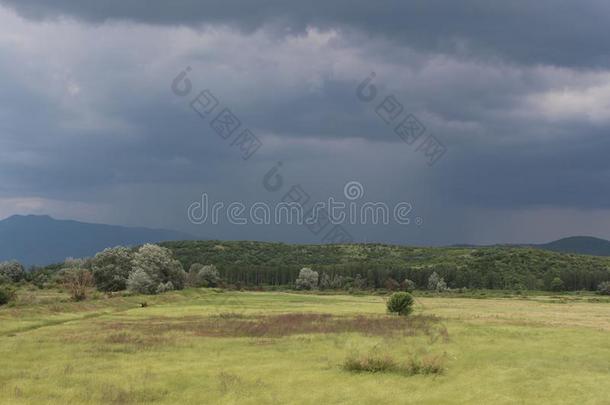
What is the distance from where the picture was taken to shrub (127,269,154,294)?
106 meters

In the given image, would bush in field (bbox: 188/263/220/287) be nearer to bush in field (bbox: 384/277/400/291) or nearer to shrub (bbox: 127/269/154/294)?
shrub (bbox: 127/269/154/294)

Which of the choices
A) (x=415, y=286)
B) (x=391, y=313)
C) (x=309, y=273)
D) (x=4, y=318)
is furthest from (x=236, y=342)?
(x=415, y=286)

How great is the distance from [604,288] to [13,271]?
156m

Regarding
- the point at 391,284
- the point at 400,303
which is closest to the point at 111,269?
the point at 400,303

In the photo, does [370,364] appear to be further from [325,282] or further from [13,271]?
[325,282]

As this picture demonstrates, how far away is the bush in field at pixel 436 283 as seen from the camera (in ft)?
522

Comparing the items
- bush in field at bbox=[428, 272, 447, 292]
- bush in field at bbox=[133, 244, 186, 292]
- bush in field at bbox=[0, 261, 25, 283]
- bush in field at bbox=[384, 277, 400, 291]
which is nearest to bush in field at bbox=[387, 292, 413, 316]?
bush in field at bbox=[133, 244, 186, 292]

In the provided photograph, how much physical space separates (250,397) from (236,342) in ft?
50.2

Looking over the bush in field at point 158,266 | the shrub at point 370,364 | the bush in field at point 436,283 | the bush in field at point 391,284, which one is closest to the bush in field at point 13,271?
the bush in field at point 158,266

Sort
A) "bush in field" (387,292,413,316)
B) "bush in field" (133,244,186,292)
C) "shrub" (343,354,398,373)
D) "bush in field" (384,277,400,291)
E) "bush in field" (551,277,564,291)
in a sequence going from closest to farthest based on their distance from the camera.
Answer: "shrub" (343,354,398,373) < "bush in field" (387,292,413,316) < "bush in field" (133,244,186,292) < "bush in field" (384,277,400,291) < "bush in field" (551,277,564,291)

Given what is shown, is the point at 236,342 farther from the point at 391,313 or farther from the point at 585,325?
the point at 585,325

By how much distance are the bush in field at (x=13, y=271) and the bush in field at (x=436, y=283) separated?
110 m

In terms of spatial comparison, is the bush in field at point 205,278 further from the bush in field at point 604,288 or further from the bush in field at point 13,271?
the bush in field at point 604,288

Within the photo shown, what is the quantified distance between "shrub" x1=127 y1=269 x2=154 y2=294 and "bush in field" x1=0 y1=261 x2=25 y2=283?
4813 centimetres
